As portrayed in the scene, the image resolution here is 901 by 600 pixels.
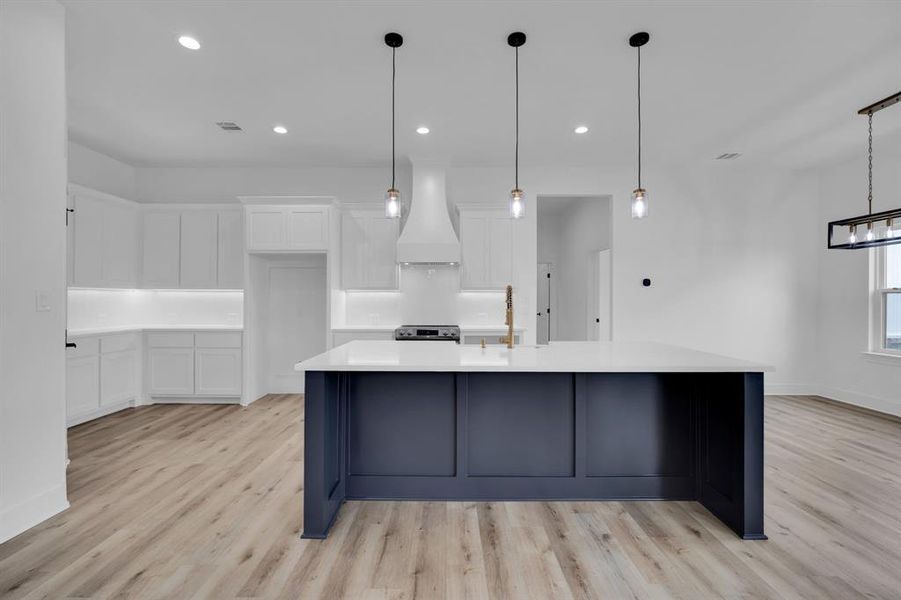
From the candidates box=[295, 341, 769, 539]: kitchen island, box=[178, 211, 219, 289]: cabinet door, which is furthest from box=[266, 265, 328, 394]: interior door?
box=[295, 341, 769, 539]: kitchen island

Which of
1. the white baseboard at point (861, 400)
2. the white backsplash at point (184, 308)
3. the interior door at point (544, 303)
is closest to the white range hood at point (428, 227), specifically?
the white backsplash at point (184, 308)

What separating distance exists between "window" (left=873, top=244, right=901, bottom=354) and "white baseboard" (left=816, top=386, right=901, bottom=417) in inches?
22.7

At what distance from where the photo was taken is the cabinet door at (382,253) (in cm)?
527

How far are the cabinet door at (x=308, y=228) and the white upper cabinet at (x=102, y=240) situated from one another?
189 centimetres

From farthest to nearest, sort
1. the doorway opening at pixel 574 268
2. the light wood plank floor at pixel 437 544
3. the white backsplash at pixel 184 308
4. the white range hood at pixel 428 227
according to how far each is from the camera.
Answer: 1. the doorway opening at pixel 574 268
2. the white backsplash at pixel 184 308
3. the white range hood at pixel 428 227
4. the light wood plank floor at pixel 437 544

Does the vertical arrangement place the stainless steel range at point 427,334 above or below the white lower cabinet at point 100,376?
above

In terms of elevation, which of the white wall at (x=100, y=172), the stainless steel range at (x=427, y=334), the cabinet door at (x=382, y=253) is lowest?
the stainless steel range at (x=427, y=334)

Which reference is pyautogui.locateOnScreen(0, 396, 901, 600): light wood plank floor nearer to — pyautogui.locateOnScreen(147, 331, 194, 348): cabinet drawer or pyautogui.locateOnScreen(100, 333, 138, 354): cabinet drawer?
pyautogui.locateOnScreen(100, 333, 138, 354): cabinet drawer

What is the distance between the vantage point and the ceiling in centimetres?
260

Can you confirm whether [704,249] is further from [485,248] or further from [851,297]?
[485,248]

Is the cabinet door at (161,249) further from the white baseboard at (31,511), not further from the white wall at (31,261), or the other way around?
the white baseboard at (31,511)

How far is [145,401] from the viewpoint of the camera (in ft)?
16.6

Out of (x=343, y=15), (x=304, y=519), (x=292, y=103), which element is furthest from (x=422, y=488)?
(x=292, y=103)

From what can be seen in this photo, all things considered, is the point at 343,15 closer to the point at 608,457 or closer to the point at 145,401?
the point at 608,457
